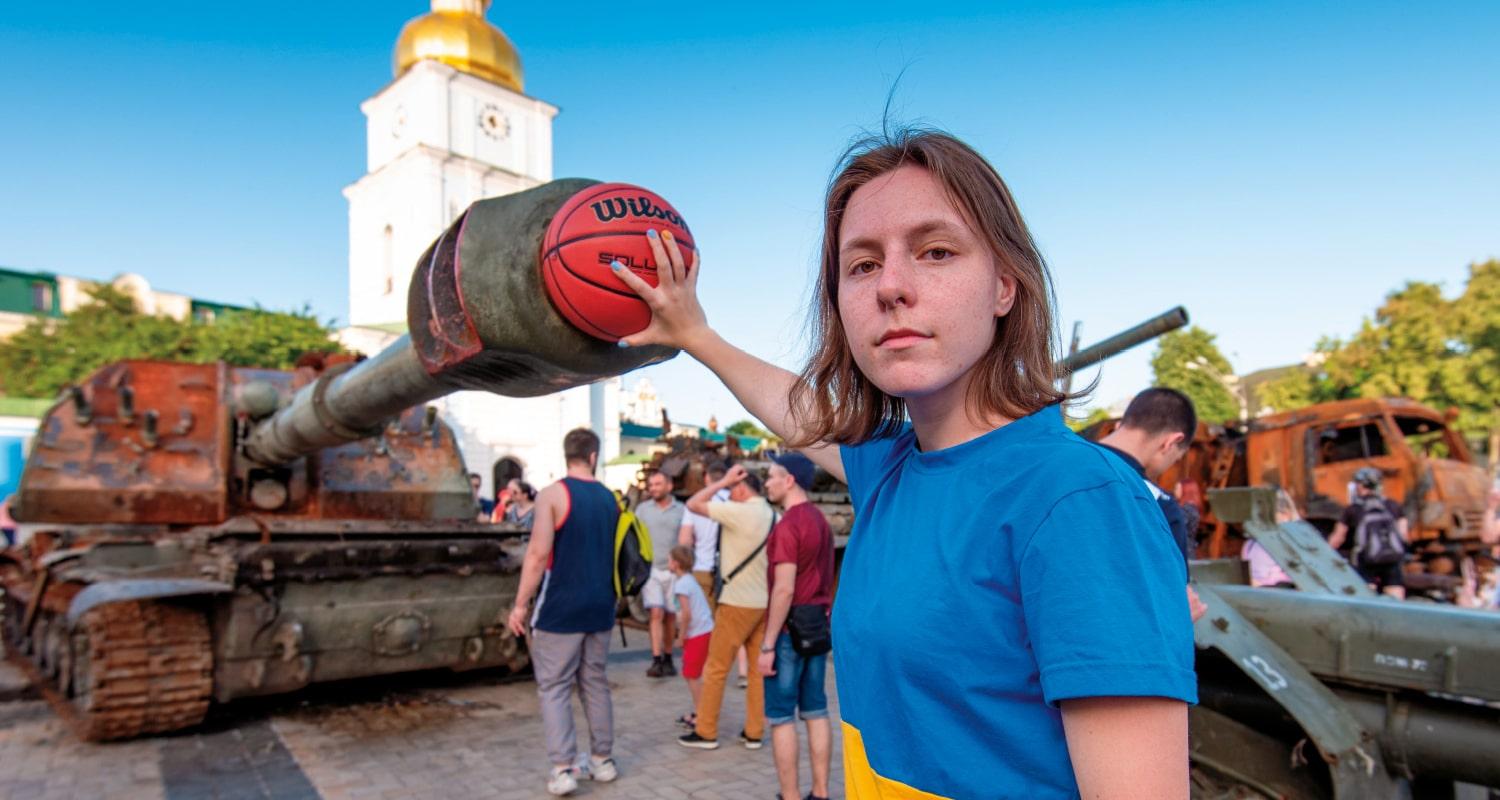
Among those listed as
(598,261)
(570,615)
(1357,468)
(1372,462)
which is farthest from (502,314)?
(1372,462)

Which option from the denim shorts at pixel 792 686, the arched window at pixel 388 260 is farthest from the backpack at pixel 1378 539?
the arched window at pixel 388 260

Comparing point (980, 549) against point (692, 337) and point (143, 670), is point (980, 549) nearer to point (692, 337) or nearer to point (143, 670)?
point (692, 337)

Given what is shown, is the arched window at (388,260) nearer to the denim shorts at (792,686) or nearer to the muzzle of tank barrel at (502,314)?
the denim shorts at (792,686)

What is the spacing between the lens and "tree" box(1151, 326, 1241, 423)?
1647 inches

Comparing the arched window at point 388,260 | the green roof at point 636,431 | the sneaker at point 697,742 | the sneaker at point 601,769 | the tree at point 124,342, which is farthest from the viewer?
the green roof at point 636,431

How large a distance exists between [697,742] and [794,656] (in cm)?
145

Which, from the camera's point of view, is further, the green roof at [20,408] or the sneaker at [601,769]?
the green roof at [20,408]

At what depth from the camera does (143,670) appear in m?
5.42

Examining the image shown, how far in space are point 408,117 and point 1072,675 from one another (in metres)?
40.4

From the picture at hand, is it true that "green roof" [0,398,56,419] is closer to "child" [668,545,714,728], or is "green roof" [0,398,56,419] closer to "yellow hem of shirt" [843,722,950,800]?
"child" [668,545,714,728]

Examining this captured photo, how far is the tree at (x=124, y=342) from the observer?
30438 millimetres

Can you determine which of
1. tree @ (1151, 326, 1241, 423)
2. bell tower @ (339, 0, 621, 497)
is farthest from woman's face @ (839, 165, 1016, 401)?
tree @ (1151, 326, 1241, 423)

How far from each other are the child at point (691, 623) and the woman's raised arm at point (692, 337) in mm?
4456

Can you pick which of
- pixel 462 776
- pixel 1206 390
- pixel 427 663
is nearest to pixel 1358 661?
pixel 462 776
